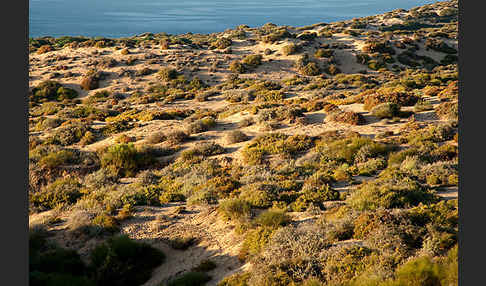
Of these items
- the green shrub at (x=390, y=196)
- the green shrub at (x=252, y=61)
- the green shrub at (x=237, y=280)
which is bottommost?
the green shrub at (x=237, y=280)

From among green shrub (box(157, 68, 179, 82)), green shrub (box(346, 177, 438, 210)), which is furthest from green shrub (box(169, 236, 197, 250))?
green shrub (box(157, 68, 179, 82))

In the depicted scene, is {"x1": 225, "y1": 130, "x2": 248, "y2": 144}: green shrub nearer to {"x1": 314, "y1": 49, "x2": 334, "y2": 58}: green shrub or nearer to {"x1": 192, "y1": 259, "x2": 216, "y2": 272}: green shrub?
{"x1": 192, "y1": 259, "x2": 216, "y2": 272}: green shrub

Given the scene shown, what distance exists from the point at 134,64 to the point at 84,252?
37.9 metres

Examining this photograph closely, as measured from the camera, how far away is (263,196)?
10.1 meters

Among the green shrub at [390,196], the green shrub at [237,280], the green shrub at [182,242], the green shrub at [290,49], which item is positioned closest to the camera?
the green shrub at [237,280]

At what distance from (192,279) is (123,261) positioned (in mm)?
2158

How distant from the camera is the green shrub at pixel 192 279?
695 centimetres

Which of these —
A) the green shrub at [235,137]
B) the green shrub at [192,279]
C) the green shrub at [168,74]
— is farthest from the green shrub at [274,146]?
the green shrub at [168,74]

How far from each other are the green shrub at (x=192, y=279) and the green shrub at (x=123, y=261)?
1.15 m

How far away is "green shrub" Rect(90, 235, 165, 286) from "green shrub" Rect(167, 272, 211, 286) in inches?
45.4

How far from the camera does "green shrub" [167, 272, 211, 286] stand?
6945 millimetres

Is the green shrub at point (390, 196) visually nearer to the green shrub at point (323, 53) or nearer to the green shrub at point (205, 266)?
the green shrub at point (205, 266)

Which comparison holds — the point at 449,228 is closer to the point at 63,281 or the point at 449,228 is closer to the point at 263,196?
the point at 263,196

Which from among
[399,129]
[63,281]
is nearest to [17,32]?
[63,281]
